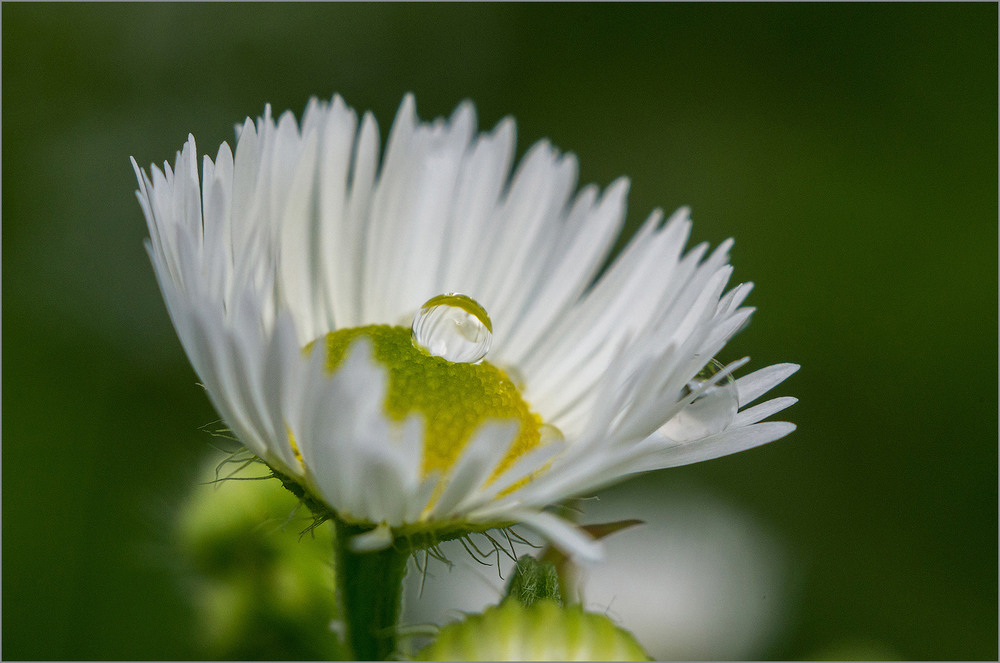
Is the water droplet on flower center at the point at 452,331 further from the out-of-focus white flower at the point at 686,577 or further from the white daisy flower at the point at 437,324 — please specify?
the out-of-focus white flower at the point at 686,577

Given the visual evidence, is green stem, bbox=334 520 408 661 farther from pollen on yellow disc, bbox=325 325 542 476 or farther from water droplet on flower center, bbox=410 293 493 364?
water droplet on flower center, bbox=410 293 493 364

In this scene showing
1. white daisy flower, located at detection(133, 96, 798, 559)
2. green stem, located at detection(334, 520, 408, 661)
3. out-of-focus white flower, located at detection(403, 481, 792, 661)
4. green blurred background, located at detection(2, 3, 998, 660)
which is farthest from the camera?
out-of-focus white flower, located at detection(403, 481, 792, 661)

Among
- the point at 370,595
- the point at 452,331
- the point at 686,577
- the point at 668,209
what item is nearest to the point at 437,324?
the point at 452,331

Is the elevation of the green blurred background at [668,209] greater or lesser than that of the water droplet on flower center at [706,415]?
greater

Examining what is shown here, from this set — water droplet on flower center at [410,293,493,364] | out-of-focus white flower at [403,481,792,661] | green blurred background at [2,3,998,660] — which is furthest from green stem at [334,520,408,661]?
out-of-focus white flower at [403,481,792,661]

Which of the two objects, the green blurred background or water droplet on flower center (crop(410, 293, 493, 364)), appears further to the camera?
the green blurred background

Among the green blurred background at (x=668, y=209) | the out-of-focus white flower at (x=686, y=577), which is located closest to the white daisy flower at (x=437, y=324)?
the green blurred background at (x=668, y=209)

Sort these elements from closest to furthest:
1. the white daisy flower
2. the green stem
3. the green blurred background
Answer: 1. the white daisy flower
2. the green stem
3. the green blurred background
